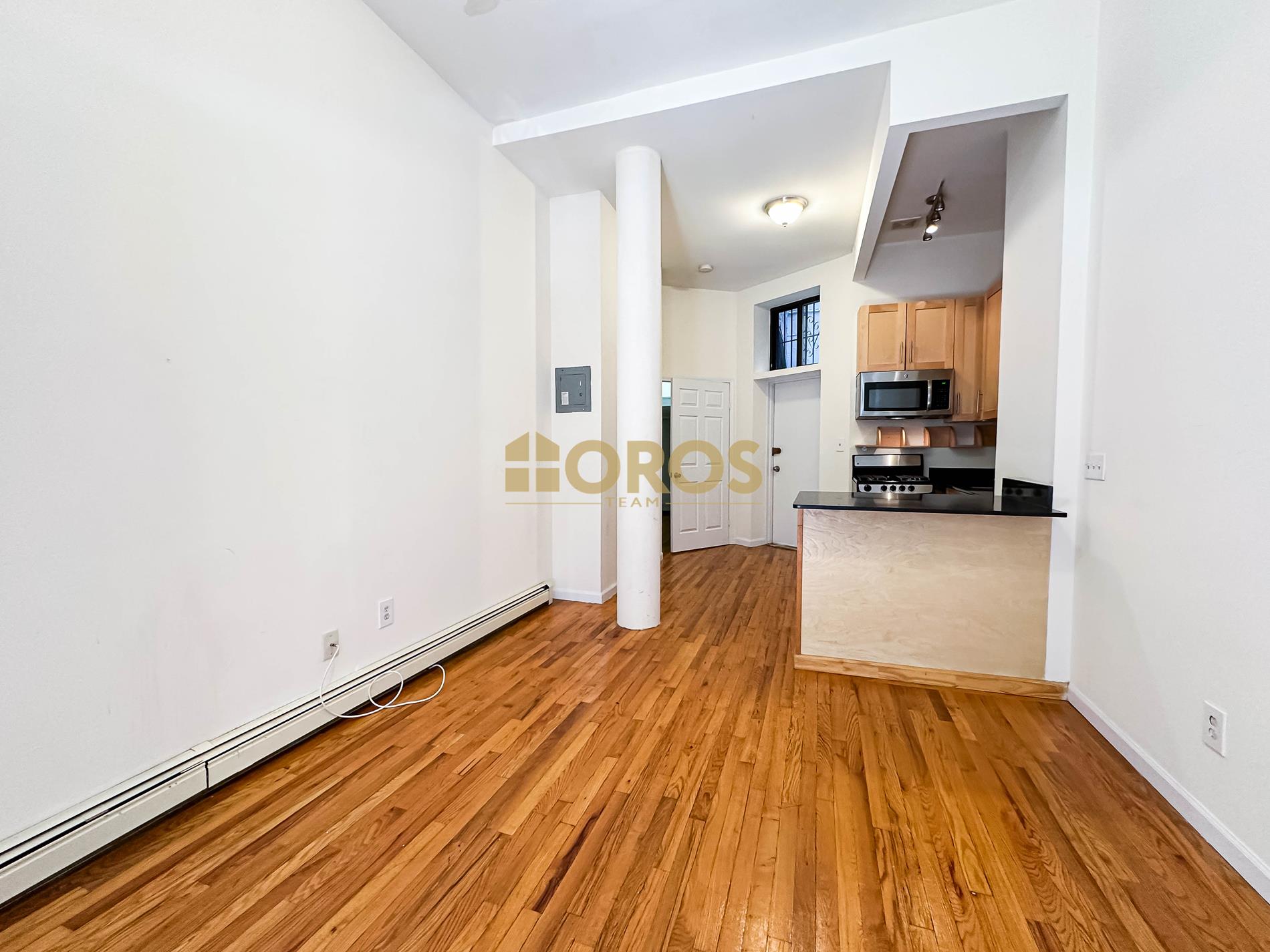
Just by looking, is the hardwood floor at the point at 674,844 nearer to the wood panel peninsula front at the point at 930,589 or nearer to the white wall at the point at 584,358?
the wood panel peninsula front at the point at 930,589

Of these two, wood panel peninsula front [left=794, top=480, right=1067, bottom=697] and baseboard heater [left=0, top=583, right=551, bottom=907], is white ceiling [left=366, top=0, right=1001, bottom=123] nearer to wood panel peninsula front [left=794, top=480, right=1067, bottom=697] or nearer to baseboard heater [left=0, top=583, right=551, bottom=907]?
wood panel peninsula front [left=794, top=480, right=1067, bottom=697]

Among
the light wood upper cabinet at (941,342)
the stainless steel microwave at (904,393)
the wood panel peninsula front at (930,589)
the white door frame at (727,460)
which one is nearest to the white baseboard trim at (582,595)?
the wood panel peninsula front at (930,589)

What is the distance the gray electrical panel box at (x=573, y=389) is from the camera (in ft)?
11.3

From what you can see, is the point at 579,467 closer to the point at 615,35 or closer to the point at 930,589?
the point at 930,589

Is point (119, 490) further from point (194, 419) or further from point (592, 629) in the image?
point (592, 629)

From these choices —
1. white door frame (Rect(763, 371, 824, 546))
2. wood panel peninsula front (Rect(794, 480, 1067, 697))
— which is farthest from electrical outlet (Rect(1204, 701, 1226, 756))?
white door frame (Rect(763, 371, 824, 546))

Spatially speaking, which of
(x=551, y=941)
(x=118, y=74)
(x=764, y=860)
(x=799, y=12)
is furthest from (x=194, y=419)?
(x=799, y=12)

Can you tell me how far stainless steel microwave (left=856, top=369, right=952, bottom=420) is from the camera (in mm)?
4078

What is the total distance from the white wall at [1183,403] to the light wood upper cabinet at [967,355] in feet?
7.52

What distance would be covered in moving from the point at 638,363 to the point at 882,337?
260 centimetres

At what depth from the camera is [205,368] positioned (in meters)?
1.55

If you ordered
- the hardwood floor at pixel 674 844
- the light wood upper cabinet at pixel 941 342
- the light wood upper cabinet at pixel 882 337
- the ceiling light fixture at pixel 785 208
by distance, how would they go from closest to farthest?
the hardwood floor at pixel 674 844 < the ceiling light fixture at pixel 785 208 < the light wood upper cabinet at pixel 941 342 < the light wood upper cabinet at pixel 882 337

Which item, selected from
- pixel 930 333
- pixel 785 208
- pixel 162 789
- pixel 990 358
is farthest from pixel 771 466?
pixel 162 789

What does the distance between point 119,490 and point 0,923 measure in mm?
1028
